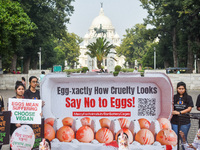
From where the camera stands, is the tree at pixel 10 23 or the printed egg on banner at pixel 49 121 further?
the tree at pixel 10 23

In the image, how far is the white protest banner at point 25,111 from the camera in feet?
14.7

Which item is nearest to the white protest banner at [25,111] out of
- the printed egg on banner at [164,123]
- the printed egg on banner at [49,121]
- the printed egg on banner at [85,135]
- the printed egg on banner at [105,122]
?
the printed egg on banner at [49,121]

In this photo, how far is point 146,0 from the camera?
138ft

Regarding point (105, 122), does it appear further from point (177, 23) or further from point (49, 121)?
point (177, 23)

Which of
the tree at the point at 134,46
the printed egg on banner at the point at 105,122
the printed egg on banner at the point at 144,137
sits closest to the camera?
the printed egg on banner at the point at 144,137

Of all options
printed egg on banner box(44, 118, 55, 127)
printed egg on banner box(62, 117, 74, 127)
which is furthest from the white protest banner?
printed egg on banner box(62, 117, 74, 127)

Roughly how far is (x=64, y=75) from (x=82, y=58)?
161 meters

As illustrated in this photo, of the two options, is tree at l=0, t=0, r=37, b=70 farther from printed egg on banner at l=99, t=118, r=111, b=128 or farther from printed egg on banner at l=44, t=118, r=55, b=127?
printed egg on banner at l=99, t=118, r=111, b=128

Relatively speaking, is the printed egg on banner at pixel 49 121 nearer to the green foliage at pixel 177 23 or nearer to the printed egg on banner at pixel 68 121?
the printed egg on banner at pixel 68 121

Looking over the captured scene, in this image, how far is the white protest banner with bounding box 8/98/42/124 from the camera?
14.7ft

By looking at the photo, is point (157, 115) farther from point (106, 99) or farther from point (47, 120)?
point (47, 120)

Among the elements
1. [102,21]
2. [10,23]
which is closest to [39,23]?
[10,23]

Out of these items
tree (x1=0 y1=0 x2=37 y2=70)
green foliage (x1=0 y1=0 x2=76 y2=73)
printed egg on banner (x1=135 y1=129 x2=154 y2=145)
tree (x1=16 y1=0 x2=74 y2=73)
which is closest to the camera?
printed egg on banner (x1=135 y1=129 x2=154 y2=145)

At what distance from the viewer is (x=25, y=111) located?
4.70m
